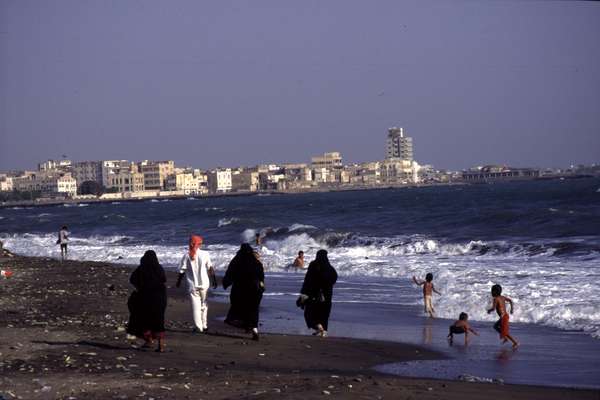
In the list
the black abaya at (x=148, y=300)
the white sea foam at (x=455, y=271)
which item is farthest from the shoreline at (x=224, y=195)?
the black abaya at (x=148, y=300)

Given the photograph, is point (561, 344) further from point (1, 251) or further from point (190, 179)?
point (190, 179)

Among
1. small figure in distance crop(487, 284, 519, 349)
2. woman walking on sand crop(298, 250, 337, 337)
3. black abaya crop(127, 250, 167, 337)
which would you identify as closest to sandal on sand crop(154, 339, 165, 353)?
black abaya crop(127, 250, 167, 337)

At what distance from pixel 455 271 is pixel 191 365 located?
13.5 m

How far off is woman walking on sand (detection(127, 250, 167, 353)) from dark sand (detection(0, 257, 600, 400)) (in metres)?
0.21

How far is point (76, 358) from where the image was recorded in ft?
30.9

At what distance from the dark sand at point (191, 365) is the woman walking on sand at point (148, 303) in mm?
209

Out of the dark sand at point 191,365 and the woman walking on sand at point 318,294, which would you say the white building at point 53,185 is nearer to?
the dark sand at point 191,365

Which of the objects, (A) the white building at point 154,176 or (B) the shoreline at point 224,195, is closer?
(B) the shoreline at point 224,195

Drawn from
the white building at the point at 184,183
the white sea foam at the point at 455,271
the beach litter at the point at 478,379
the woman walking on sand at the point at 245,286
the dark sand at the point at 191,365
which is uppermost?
the white building at the point at 184,183

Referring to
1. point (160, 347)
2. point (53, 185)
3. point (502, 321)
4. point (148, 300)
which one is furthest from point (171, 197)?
point (160, 347)

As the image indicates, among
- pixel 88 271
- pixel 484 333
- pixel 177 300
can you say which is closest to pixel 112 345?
pixel 484 333

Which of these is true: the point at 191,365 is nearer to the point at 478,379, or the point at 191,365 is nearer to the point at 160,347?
the point at 160,347

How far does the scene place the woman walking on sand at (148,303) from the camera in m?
10.3

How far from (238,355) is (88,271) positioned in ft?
47.1
